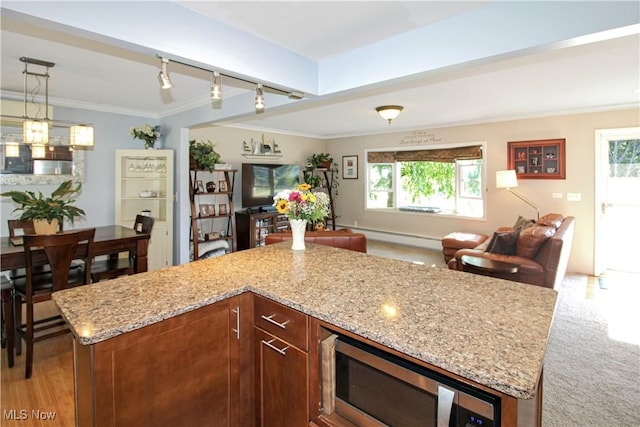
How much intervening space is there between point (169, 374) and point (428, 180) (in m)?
6.30

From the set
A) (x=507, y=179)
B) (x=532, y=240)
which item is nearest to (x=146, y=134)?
(x=532, y=240)

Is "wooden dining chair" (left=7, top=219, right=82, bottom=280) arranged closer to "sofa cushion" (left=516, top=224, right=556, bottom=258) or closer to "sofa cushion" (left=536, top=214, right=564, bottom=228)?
"sofa cushion" (left=516, top=224, right=556, bottom=258)

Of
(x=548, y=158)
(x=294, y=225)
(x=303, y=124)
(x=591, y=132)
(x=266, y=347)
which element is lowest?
(x=266, y=347)

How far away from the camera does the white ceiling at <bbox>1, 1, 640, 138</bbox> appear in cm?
199

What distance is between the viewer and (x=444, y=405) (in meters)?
1.06

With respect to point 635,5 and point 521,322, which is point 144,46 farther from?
point 635,5

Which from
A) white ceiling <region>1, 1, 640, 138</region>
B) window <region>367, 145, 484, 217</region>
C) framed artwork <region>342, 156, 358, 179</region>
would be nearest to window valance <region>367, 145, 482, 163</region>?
window <region>367, 145, 484, 217</region>

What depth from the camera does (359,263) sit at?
212 centimetres

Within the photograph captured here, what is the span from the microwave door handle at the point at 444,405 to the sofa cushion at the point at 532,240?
2935mm

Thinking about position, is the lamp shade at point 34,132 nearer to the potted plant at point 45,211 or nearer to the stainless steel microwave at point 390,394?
the potted plant at point 45,211

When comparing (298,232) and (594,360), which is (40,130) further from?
(594,360)

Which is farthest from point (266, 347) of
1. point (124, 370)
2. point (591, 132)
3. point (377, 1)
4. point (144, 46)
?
point (591, 132)

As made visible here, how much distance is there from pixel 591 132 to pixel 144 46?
5742mm

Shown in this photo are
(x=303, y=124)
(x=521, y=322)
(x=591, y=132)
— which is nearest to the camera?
(x=521, y=322)
